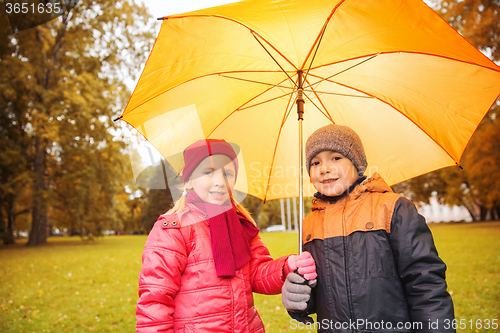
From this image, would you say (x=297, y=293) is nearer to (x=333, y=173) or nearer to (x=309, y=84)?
(x=333, y=173)

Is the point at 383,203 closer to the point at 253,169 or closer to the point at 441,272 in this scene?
the point at 441,272

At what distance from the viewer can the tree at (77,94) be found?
48.1 feet

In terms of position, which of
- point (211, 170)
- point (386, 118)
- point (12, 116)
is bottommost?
point (211, 170)

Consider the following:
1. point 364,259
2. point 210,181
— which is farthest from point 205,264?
point 364,259

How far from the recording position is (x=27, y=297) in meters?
6.23

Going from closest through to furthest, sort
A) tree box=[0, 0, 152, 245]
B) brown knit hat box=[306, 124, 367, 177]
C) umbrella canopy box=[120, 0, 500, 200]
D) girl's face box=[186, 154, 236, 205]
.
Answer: umbrella canopy box=[120, 0, 500, 200] < brown knit hat box=[306, 124, 367, 177] < girl's face box=[186, 154, 236, 205] < tree box=[0, 0, 152, 245]

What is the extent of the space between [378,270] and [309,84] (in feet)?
4.88

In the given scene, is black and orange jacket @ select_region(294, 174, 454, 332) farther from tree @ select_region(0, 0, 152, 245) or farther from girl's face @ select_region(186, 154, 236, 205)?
tree @ select_region(0, 0, 152, 245)

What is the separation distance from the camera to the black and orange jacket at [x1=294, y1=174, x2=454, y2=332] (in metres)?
1.67

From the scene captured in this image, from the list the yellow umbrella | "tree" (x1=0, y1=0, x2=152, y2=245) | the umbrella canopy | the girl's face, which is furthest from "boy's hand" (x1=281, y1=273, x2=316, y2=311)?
"tree" (x1=0, y1=0, x2=152, y2=245)

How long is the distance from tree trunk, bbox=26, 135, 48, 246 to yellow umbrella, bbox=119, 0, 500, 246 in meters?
16.8

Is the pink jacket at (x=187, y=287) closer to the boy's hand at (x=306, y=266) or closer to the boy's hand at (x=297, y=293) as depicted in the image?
the boy's hand at (x=297, y=293)

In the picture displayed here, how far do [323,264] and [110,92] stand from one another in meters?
15.6

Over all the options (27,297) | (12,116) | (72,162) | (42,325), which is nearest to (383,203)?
(42,325)
